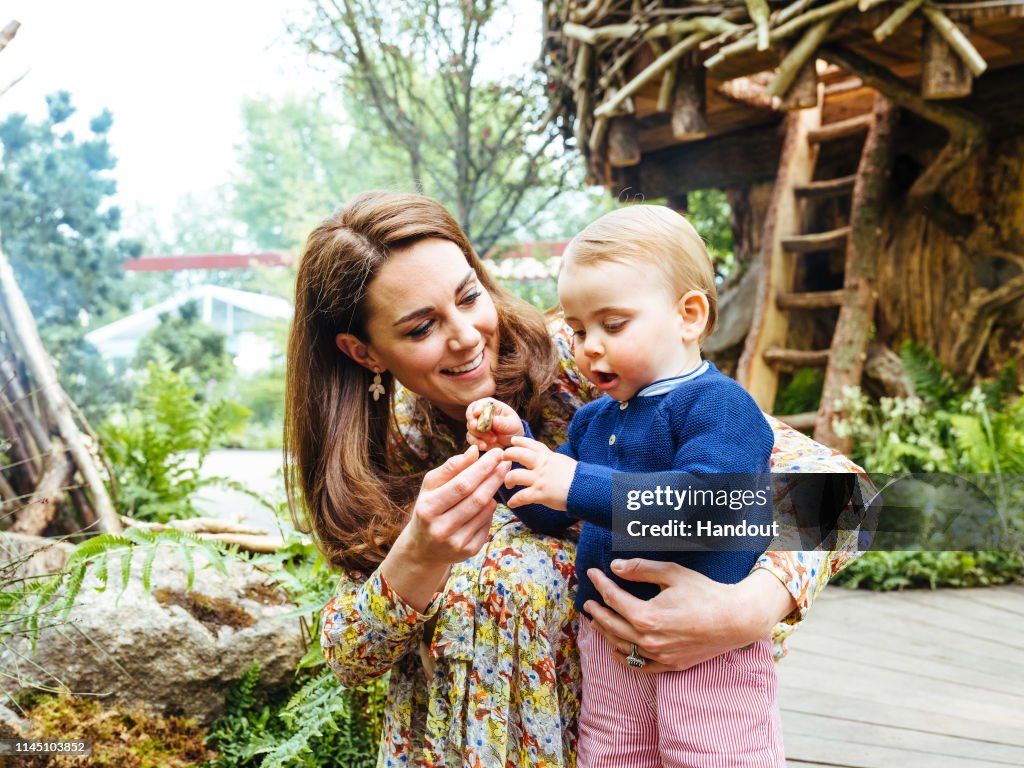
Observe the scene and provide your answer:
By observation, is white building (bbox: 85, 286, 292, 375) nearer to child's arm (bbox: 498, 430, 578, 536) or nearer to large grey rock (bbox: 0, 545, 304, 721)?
large grey rock (bbox: 0, 545, 304, 721)

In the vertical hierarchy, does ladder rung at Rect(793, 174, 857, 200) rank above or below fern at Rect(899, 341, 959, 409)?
above

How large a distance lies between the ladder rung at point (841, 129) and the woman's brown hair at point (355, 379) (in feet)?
12.4

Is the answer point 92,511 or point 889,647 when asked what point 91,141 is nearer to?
point 92,511

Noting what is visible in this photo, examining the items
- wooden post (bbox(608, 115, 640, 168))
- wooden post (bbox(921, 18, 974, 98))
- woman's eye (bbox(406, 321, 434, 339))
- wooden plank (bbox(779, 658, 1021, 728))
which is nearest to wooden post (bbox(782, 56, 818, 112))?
wooden post (bbox(921, 18, 974, 98))

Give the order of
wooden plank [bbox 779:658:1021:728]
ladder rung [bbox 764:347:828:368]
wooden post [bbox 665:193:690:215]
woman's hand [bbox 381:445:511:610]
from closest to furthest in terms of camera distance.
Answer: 1. woman's hand [bbox 381:445:511:610]
2. wooden plank [bbox 779:658:1021:728]
3. ladder rung [bbox 764:347:828:368]
4. wooden post [bbox 665:193:690:215]

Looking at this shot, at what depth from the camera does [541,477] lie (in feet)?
4.25

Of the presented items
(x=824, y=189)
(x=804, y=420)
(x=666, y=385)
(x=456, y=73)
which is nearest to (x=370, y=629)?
(x=666, y=385)

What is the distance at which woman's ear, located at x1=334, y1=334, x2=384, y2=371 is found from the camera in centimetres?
186

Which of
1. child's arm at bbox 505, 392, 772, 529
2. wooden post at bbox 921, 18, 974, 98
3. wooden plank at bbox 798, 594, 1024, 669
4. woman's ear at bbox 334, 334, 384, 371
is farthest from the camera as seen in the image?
wooden post at bbox 921, 18, 974, 98

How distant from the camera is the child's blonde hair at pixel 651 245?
1418 millimetres

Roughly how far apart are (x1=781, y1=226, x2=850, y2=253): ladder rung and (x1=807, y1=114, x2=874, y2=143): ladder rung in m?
0.54

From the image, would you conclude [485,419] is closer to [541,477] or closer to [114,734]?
[541,477]

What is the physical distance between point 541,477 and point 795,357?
4.07m

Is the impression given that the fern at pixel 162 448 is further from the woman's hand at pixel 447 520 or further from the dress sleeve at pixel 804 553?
the dress sleeve at pixel 804 553
